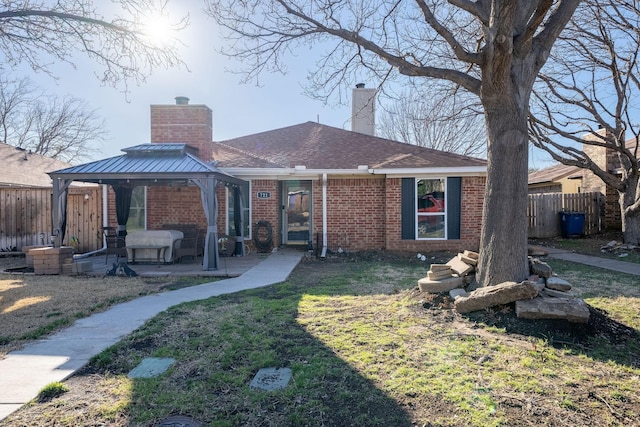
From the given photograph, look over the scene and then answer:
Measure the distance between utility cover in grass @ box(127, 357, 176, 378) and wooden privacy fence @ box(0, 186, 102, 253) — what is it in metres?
10.3

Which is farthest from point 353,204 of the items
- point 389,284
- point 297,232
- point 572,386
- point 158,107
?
point 572,386

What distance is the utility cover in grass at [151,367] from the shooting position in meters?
3.56

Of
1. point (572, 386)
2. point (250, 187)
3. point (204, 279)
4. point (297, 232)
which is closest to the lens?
point (572, 386)

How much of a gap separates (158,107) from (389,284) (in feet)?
31.0

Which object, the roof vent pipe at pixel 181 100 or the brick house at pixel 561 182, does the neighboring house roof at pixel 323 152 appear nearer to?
the roof vent pipe at pixel 181 100

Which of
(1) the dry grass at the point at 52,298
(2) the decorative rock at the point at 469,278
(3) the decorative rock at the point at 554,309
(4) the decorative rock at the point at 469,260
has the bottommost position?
(1) the dry grass at the point at 52,298

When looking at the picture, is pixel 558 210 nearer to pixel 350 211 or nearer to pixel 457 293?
pixel 350 211

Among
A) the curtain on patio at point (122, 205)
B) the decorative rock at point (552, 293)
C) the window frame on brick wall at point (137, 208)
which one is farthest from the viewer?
the window frame on brick wall at point (137, 208)

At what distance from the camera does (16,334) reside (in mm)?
4645

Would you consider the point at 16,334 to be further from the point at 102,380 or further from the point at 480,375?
the point at 480,375

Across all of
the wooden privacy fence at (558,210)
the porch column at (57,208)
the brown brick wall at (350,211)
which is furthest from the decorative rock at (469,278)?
the wooden privacy fence at (558,210)

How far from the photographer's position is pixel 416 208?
12.1m

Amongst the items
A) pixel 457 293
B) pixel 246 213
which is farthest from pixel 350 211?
pixel 457 293

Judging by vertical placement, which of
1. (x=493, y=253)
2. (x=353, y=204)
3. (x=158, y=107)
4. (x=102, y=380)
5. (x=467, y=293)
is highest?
(x=158, y=107)
